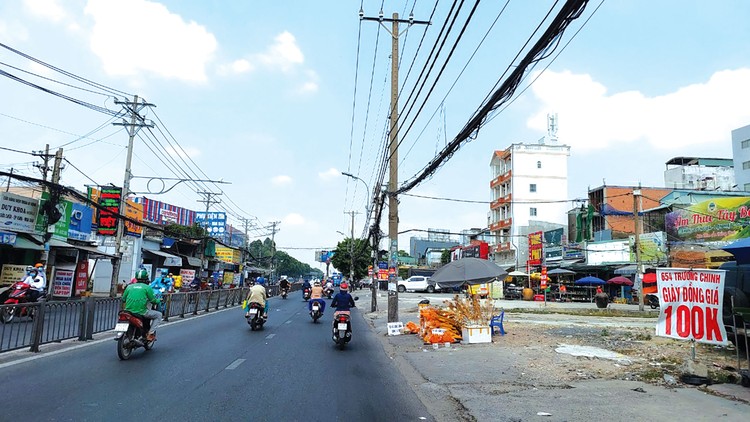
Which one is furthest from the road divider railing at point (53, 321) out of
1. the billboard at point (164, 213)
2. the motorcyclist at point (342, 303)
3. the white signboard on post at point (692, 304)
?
the billboard at point (164, 213)

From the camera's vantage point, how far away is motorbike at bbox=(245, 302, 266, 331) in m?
15.7

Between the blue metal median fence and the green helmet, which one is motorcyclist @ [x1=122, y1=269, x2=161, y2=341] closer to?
the green helmet

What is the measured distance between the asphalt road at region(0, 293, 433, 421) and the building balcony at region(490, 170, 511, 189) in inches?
1973

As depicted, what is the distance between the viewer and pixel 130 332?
9.84 meters

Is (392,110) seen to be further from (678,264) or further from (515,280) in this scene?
(515,280)

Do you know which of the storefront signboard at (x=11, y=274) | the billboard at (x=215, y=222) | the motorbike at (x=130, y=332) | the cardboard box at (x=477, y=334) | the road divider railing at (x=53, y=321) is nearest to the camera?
the motorbike at (x=130, y=332)

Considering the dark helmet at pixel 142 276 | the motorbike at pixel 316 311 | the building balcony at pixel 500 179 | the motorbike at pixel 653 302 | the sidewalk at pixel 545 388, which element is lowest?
the sidewalk at pixel 545 388

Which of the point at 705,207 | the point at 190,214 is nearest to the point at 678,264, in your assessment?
the point at 705,207

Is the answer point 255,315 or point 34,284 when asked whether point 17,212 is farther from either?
point 255,315

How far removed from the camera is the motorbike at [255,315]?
15680 mm

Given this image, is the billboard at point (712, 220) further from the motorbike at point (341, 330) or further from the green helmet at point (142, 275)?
the green helmet at point (142, 275)

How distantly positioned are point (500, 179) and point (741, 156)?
78.8 feet

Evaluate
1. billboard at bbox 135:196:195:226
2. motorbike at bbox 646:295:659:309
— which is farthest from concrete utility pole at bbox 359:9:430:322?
billboard at bbox 135:196:195:226

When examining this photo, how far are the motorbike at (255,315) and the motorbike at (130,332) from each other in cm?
522
